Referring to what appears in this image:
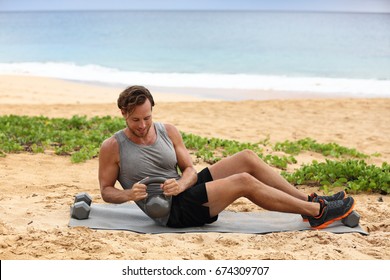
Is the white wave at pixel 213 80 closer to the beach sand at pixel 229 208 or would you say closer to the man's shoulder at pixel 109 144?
the beach sand at pixel 229 208

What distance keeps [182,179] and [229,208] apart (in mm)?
1051

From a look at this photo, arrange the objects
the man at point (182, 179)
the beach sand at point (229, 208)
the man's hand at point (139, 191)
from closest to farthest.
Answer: the beach sand at point (229, 208) < the man's hand at point (139, 191) < the man at point (182, 179)

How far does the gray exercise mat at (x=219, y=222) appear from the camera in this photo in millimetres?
4895

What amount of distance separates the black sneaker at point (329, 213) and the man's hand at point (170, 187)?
1152 mm

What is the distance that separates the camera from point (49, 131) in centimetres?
862

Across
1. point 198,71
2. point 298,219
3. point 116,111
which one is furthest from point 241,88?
point 298,219

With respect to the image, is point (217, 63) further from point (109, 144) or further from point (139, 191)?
point (139, 191)

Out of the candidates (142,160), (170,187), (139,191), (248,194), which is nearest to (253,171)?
(248,194)

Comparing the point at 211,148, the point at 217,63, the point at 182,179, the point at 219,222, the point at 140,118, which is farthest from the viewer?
the point at 217,63

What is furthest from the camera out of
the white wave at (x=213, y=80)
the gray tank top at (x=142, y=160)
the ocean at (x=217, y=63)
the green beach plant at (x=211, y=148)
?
the ocean at (x=217, y=63)

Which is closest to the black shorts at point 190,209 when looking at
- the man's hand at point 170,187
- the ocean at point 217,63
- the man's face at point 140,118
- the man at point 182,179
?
the man at point 182,179

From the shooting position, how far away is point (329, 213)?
16.1ft

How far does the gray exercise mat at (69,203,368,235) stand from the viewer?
193 inches

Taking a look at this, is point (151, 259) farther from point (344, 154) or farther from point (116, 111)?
point (116, 111)
